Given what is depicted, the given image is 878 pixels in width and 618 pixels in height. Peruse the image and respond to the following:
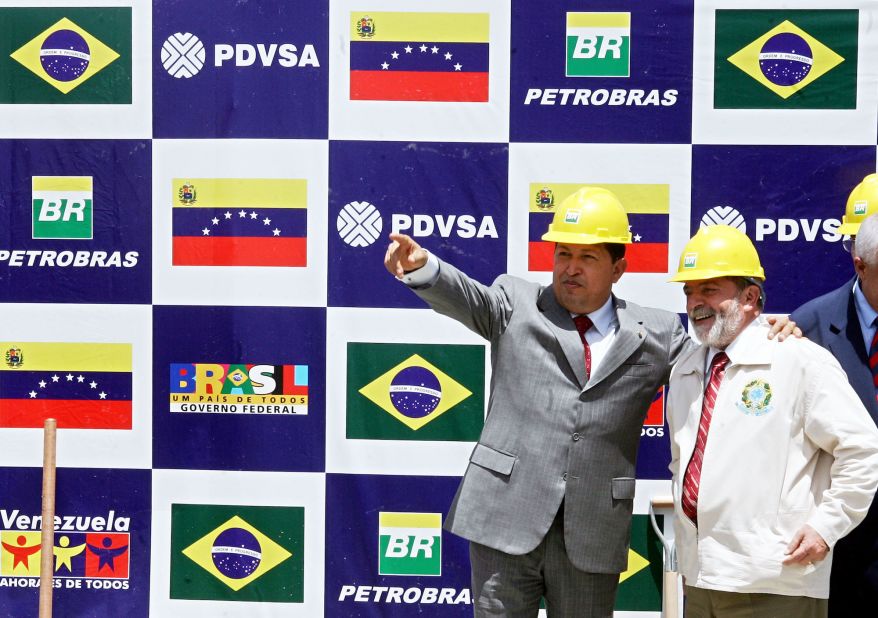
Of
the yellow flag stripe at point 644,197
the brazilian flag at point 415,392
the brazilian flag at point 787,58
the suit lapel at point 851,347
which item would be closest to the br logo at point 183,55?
the brazilian flag at point 415,392

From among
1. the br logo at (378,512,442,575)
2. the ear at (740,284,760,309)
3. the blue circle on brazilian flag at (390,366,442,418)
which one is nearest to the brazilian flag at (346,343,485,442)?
the blue circle on brazilian flag at (390,366,442,418)

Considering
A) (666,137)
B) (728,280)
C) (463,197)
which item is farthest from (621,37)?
(728,280)

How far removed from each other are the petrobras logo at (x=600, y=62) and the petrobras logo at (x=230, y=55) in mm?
815

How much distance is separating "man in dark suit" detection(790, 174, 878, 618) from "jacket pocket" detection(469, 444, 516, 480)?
2.88ft

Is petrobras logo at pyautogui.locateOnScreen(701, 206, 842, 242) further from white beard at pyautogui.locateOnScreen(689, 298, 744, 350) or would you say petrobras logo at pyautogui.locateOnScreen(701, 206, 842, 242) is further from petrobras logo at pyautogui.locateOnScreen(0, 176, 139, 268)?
petrobras logo at pyautogui.locateOnScreen(0, 176, 139, 268)

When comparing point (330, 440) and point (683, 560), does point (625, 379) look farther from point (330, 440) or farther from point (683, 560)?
point (330, 440)

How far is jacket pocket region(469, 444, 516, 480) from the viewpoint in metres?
2.33

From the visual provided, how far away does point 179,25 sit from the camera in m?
3.27

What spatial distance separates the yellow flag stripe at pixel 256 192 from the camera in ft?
10.7

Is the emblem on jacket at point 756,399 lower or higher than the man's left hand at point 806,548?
higher

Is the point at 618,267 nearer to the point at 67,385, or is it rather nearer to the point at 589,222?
the point at 589,222

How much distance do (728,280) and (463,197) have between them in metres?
1.19

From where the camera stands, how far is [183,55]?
3271mm

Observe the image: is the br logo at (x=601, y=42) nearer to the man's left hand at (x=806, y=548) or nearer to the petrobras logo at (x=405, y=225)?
the petrobras logo at (x=405, y=225)
